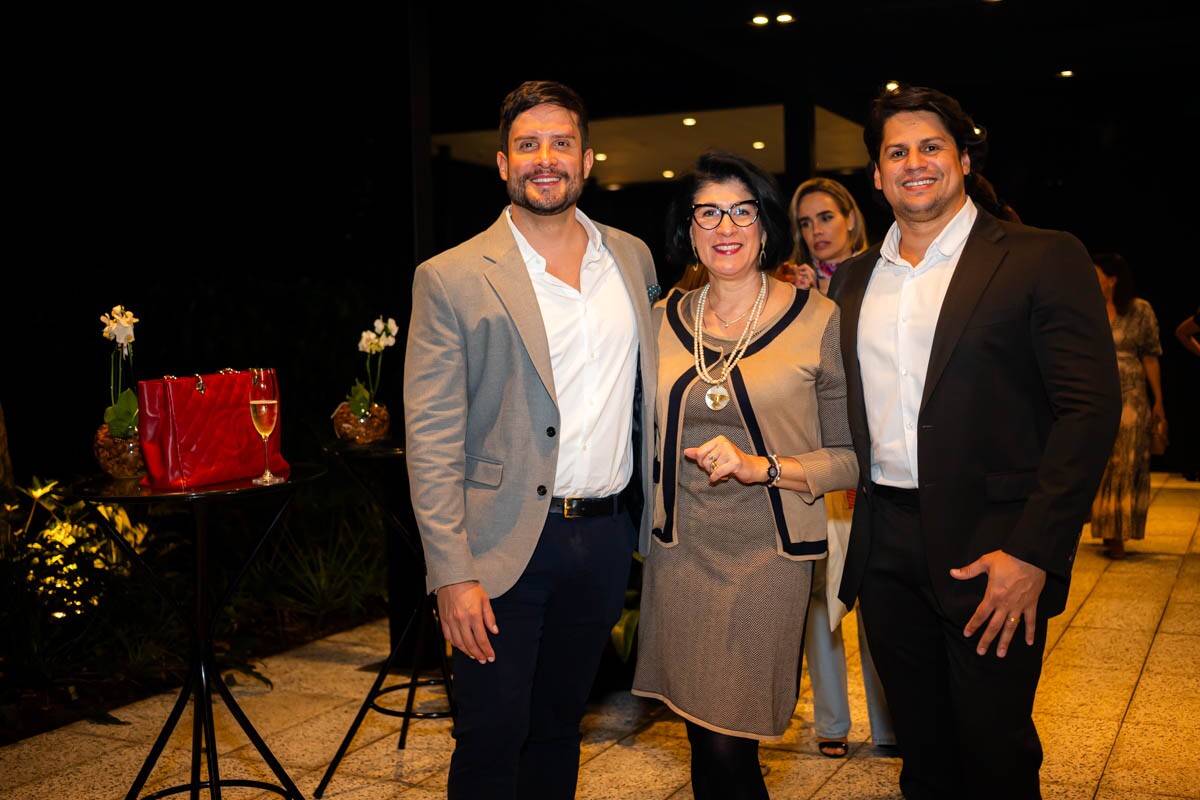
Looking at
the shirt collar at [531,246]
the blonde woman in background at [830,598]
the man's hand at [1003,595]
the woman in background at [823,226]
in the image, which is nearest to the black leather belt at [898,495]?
the man's hand at [1003,595]

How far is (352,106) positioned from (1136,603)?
5454 mm

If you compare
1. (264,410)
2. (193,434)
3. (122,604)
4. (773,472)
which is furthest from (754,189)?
(122,604)

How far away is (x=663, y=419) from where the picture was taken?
248 cm

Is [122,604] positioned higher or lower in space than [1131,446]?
lower

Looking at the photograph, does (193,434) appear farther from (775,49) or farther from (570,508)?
(775,49)

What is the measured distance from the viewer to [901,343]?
7.64ft

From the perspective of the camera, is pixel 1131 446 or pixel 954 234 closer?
pixel 954 234

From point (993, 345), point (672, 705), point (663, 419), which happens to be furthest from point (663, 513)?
point (993, 345)

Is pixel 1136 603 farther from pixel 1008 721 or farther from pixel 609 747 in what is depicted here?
pixel 1008 721

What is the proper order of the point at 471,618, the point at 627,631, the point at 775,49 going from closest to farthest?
the point at 471,618, the point at 627,631, the point at 775,49

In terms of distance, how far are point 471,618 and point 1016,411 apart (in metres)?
1.16

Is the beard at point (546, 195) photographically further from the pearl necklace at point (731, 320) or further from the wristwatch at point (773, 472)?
the wristwatch at point (773, 472)

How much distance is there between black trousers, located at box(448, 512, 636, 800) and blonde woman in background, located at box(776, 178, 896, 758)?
1159mm

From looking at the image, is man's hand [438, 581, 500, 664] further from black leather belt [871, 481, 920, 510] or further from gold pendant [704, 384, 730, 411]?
black leather belt [871, 481, 920, 510]
